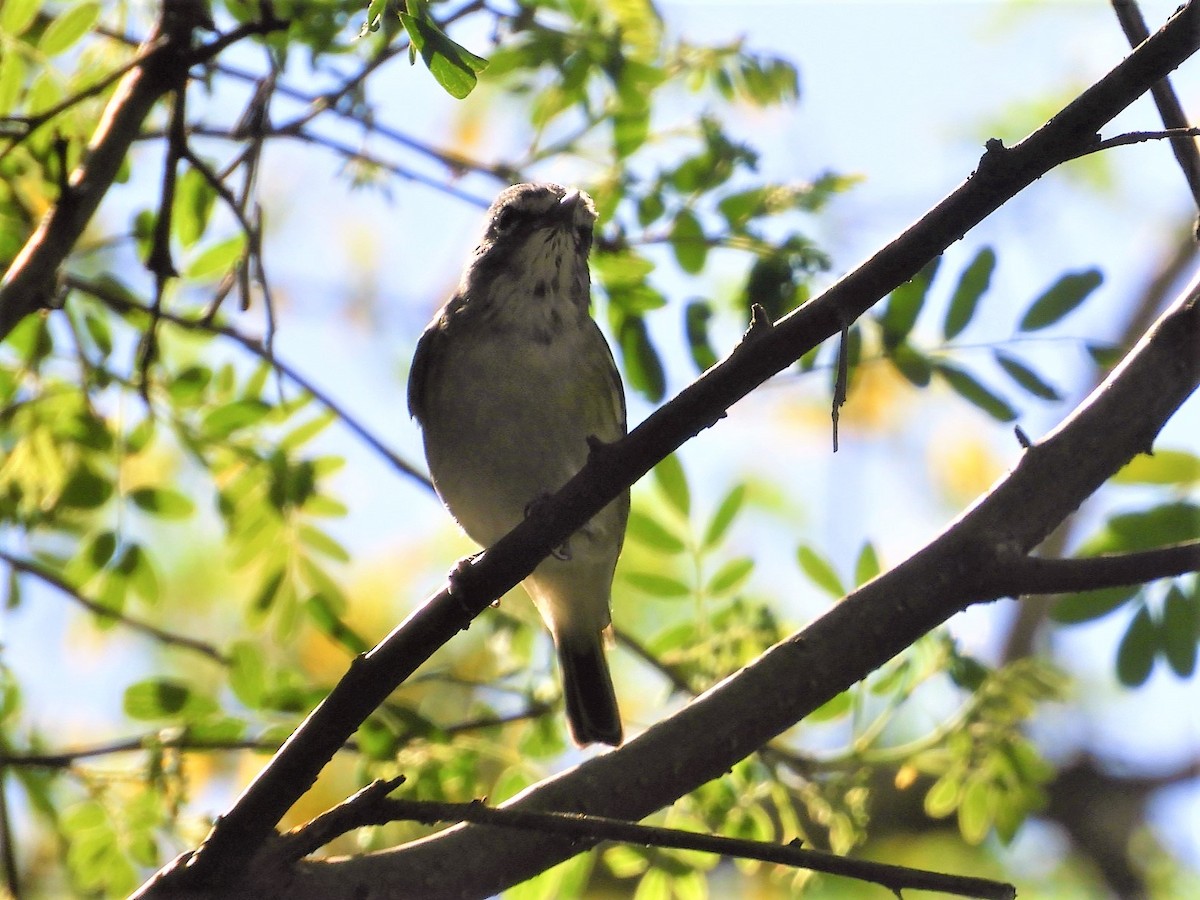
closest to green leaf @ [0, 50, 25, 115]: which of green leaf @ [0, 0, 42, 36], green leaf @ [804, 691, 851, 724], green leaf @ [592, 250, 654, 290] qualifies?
green leaf @ [0, 0, 42, 36]

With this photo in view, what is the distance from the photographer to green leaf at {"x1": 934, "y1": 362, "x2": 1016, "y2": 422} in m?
3.75

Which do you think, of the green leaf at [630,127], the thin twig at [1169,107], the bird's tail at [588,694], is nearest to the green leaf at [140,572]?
the bird's tail at [588,694]

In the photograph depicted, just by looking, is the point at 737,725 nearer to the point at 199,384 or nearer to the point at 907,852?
the point at 199,384

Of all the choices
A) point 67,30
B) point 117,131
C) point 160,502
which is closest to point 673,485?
point 160,502

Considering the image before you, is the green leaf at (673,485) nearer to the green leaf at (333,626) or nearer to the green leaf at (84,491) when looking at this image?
the green leaf at (333,626)

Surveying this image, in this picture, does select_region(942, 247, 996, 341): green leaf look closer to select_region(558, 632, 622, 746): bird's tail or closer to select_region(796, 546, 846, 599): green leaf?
select_region(796, 546, 846, 599): green leaf

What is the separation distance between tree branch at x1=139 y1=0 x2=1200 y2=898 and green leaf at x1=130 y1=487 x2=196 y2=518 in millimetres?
1704

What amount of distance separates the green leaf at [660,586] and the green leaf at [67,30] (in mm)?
2214

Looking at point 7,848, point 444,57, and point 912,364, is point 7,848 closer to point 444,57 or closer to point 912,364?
point 444,57

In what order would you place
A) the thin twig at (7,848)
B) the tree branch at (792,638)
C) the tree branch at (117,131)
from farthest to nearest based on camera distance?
the thin twig at (7,848) < the tree branch at (117,131) < the tree branch at (792,638)

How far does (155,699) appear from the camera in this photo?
11.9ft

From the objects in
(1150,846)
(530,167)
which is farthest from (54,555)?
(1150,846)

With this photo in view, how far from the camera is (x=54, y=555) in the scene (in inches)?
171

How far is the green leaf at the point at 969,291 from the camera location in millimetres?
3824
